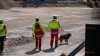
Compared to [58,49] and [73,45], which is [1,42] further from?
[73,45]

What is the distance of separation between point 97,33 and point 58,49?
39.8 ft

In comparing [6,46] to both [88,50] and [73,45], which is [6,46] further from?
[88,50]

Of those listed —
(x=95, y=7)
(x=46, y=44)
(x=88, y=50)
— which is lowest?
(x=95, y=7)

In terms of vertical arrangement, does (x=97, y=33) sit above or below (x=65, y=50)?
above

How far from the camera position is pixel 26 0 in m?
80.8

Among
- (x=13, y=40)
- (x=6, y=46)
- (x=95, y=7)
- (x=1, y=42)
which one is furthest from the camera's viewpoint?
(x=95, y=7)

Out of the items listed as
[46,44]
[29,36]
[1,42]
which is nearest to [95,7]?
[29,36]

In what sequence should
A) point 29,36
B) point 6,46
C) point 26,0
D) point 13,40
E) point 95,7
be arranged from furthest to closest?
point 26,0, point 95,7, point 29,36, point 13,40, point 6,46

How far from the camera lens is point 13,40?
91.5 feet

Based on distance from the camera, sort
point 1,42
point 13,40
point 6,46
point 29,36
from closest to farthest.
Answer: point 1,42 < point 6,46 < point 13,40 < point 29,36

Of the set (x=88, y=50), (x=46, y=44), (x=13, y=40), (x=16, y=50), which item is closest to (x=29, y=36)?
(x=13, y=40)

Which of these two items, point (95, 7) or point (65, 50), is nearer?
point (65, 50)

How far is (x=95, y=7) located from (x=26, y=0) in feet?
55.9

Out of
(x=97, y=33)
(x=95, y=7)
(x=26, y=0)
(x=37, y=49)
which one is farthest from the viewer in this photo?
(x=26, y=0)
